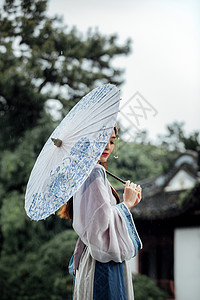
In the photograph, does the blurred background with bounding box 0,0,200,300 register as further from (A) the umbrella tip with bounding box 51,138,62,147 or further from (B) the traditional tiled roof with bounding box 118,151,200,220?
(A) the umbrella tip with bounding box 51,138,62,147

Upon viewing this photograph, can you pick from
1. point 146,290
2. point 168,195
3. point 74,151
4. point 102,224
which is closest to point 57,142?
point 74,151

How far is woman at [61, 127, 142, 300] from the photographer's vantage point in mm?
1376

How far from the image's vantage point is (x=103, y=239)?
54.6 inches

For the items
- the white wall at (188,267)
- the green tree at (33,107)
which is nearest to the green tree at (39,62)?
the green tree at (33,107)

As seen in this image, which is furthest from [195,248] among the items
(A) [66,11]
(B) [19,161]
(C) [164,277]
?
(A) [66,11]

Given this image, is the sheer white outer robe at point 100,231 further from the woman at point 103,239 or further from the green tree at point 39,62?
the green tree at point 39,62

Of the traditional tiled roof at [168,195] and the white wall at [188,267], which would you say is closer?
the traditional tiled roof at [168,195]

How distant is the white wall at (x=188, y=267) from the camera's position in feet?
20.4

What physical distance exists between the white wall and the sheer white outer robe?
16.8 feet

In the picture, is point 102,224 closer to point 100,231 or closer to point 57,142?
point 100,231

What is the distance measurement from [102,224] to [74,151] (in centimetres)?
30

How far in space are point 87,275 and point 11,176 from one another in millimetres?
5291

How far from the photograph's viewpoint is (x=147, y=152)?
778 centimetres

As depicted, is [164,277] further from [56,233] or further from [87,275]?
[87,275]
